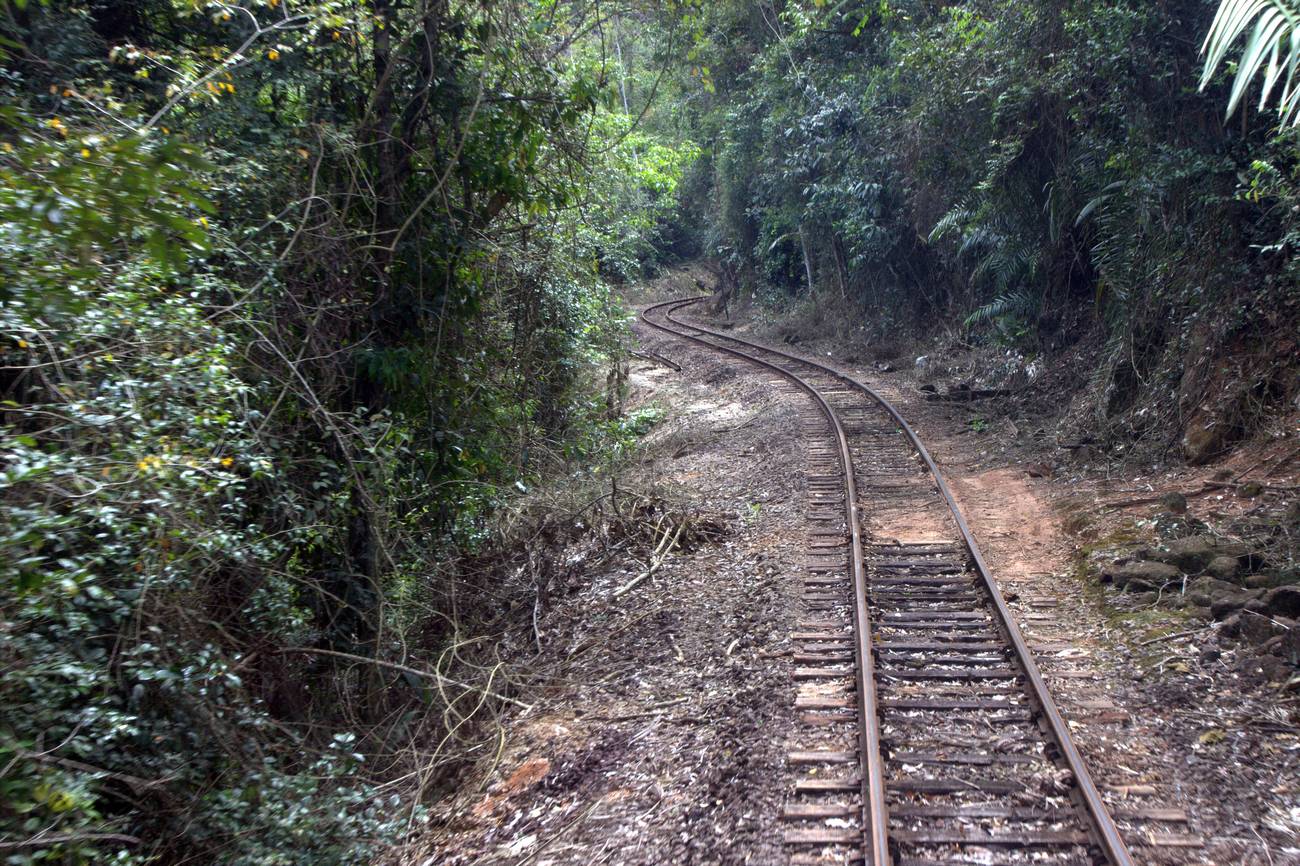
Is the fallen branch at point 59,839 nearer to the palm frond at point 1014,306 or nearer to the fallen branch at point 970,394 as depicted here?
the fallen branch at point 970,394

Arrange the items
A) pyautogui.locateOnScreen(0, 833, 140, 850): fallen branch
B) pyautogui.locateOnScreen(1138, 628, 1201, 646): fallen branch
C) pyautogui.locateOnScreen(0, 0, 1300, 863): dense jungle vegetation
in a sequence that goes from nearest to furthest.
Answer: pyautogui.locateOnScreen(0, 833, 140, 850): fallen branch
pyautogui.locateOnScreen(0, 0, 1300, 863): dense jungle vegetation
pyautogui.locateOnScreen(1138, 628, 1201, 646): fallen branch

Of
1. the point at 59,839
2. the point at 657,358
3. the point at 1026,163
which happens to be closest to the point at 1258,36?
the point at 59,839

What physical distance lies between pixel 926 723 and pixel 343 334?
16.3ft

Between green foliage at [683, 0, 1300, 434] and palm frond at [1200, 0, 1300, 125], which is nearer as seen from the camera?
palm frond at [1200, 0, 1300, 125]

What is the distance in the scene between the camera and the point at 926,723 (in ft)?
17.2

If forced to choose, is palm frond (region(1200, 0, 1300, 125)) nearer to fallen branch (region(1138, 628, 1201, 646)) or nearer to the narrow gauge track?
the narrow gauge track

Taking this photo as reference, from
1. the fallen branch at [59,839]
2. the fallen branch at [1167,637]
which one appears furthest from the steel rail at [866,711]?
the fallen branch at [59,839]

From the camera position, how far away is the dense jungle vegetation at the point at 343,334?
408 cm

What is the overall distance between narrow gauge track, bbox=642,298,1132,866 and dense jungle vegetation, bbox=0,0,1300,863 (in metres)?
2.47

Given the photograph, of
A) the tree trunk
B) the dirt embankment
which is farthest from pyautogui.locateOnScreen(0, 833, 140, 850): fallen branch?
the tree trunk

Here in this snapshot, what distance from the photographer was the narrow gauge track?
414cm

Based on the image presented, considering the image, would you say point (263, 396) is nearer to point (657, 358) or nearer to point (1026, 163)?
point (1026, 163)

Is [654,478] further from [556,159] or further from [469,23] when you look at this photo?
[469,23]

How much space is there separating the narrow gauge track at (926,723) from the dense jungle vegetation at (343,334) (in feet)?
8.10
